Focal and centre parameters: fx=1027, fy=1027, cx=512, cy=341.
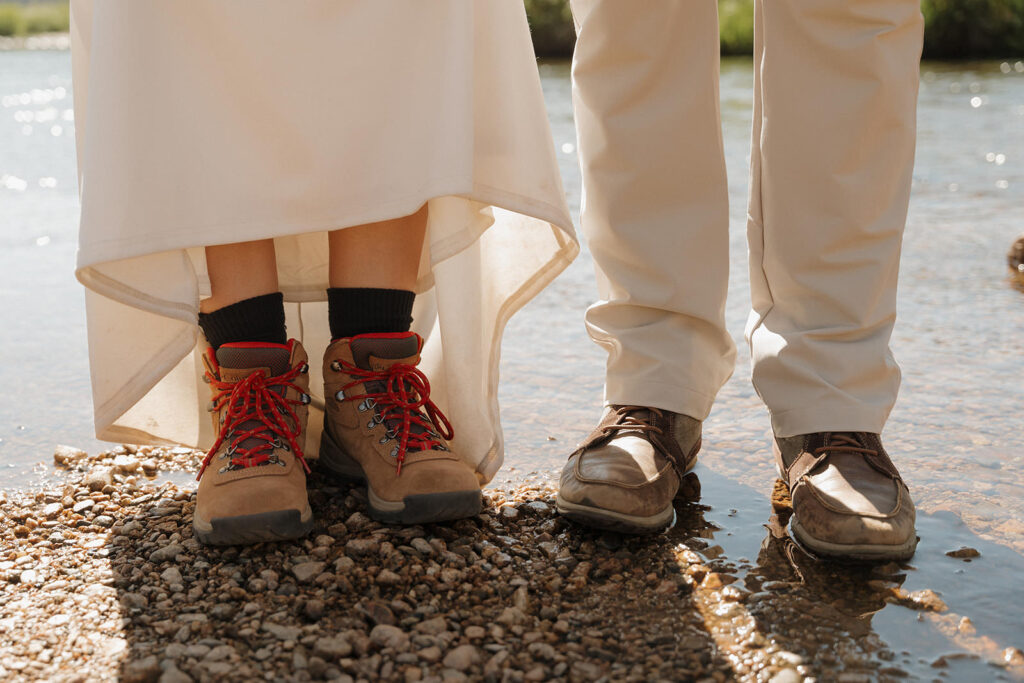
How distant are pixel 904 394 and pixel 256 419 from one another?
1252 millimetres

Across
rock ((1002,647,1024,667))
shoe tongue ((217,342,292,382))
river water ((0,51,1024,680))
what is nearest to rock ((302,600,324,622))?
shoe tongue ((217,342,292,382))

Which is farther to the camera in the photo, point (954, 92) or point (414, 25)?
point (954, 92)

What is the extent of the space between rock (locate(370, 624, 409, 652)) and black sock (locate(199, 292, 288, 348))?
0.49 m

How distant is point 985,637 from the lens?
1199 mm

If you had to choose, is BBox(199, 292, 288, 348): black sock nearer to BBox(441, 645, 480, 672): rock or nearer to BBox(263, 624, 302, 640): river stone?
BBox(263, 624, 302, 640): river stone

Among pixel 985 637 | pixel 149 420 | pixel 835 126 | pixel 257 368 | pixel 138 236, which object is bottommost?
pixel 985 637

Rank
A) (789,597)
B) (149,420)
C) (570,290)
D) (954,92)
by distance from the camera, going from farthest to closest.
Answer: (954,92)
(570,290)
(149,420)
(789,597)

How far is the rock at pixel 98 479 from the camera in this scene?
5.37 ft

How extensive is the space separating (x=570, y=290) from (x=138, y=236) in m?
1.65

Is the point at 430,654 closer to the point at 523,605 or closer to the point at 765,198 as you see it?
the point at 523,605

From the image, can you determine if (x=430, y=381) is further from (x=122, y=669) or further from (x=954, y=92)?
(x=954, y=92)

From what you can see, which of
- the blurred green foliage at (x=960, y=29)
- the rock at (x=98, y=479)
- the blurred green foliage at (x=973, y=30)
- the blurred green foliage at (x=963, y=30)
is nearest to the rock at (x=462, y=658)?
the rock at (x=98, y=479)

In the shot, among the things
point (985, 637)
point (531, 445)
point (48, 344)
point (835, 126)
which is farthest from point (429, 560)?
point (48, 344)

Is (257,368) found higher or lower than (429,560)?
higher
